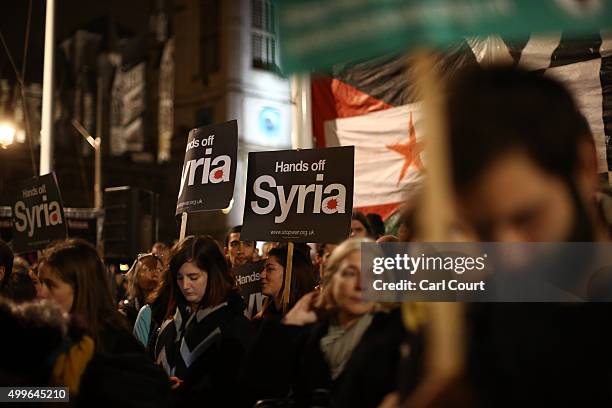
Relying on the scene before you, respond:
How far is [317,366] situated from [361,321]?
0.28 metres

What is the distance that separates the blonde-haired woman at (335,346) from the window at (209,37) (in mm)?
37062

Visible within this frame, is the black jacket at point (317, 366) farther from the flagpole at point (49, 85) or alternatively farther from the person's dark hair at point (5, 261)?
the flagpole at point (49, 85)

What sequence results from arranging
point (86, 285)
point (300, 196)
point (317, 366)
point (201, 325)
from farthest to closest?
point (300, 196) → point (201, 325) → point (86, 285) → point (317, 366)

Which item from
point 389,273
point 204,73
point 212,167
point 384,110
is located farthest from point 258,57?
point 389,273

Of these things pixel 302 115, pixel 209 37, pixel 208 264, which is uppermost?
pixel 209 37

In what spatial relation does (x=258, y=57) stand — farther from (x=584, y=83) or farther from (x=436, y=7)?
(x=436, y=7)

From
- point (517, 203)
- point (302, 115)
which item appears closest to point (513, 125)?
point (517, 203)

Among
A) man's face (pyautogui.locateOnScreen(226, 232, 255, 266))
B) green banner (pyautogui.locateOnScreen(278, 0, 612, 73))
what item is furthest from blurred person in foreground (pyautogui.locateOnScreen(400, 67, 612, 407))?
man's face (pyautogui.locateOnScreen(226, 232, 255, 266))

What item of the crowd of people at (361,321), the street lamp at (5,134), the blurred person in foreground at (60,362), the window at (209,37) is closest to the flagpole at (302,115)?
the crowd of people at (361,321)

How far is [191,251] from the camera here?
463 centimetres

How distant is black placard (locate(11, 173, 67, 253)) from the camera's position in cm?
720

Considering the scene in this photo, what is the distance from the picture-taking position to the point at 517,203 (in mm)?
1759

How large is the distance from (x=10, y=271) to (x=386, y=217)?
17.1ft

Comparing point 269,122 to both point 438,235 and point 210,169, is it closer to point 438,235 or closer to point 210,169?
point 210,169
